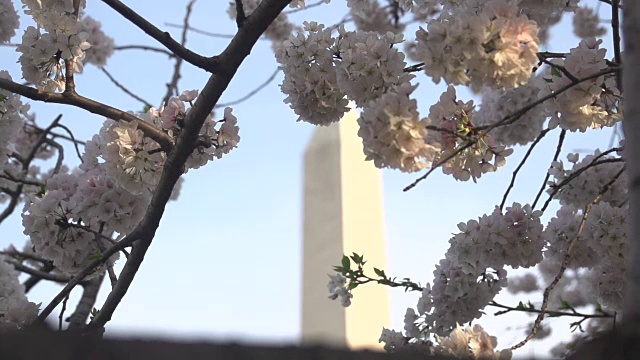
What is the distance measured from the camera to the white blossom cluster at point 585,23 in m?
4.61

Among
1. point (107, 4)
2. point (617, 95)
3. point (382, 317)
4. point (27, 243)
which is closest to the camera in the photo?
point (107, 4)

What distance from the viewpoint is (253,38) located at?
1.71 m

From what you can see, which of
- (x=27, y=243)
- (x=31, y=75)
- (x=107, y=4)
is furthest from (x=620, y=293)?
(x=27, y=243)

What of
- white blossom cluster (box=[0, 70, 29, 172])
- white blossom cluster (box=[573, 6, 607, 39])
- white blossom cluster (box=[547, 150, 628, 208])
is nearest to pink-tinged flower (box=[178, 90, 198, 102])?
white blossom cluster (box=[0, 70, 29, 172])

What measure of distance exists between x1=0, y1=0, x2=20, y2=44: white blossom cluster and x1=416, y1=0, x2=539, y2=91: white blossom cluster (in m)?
1.62

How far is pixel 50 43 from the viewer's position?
6.45ft

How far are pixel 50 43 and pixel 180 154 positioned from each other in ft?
1.62

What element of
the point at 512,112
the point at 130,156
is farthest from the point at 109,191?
the point at 512,112

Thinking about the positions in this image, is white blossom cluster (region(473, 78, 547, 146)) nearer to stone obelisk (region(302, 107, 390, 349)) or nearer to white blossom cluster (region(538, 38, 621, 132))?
white blossom cluster (region(538, 38, 621, 132))

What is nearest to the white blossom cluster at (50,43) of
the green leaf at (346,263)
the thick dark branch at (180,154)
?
the thick dark branch at (180,154)

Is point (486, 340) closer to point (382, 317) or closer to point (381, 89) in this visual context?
point (381, 89)

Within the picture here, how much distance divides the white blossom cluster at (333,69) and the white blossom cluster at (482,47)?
0.28m

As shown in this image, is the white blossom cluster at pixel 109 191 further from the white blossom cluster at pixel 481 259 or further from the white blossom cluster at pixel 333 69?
the white blossom cluster at pixel 481 259

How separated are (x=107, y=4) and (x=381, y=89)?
2.16 feet
